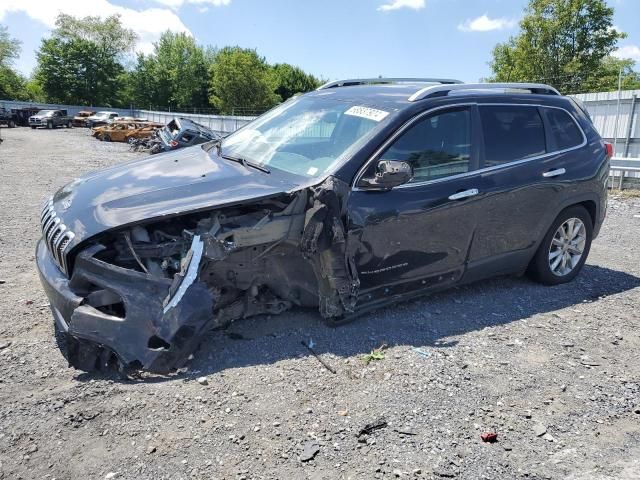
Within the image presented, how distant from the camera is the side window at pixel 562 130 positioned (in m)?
5.04

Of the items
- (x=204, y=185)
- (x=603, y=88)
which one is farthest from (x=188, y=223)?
(x=603, y=88)

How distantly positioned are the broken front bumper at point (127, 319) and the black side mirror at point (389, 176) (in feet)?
→ 4.79

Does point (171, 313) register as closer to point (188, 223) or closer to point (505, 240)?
point (188, 223)

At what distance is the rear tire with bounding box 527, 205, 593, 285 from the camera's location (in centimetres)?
511

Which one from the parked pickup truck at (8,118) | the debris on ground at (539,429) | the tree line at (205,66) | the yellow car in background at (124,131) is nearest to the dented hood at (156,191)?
the debris on ground at (539,429)

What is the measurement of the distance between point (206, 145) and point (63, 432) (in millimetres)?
3081

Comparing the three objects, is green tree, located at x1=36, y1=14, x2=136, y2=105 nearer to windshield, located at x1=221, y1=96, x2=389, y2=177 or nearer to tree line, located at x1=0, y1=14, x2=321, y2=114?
tree line, located at x1=0, y1=14, x2=321, y2=114

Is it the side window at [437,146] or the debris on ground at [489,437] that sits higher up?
the side window at [437,146]

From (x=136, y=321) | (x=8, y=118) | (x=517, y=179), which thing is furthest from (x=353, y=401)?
(x=8, y=118)

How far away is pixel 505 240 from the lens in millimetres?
4711

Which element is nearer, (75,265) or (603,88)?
(75,265)


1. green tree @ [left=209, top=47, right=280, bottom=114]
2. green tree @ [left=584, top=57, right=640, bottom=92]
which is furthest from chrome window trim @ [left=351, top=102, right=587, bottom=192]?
green tree @ [left=209, top=47, right=280, bottom=114]

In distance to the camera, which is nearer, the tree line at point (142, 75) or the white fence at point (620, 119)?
the white fence at point (620, 119)

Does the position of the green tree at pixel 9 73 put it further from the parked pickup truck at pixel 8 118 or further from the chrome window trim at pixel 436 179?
the chrome window trim at pixel 436 179
